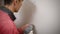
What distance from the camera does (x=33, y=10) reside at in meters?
0.94

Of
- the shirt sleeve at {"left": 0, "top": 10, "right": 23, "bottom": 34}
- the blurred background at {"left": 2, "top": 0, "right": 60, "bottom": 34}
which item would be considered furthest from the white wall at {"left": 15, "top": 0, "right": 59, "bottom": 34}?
the shirt sleeve at {"left": 0, "top": 10, "right": 23, "bottom": 34}

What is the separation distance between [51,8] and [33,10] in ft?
0.49

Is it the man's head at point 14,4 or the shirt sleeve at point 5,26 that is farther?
the man's head at point 14,4

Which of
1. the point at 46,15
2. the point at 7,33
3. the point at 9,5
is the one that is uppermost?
the point at 9,5

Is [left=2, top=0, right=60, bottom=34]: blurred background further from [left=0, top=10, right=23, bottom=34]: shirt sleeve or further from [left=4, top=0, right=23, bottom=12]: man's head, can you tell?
[left=0, top=10, right=23, bottom=34]: shirt sleeve

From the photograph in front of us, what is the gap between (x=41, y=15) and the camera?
3.01ft

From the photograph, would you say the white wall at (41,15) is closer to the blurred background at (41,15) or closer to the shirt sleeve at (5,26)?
the blurred background at (41,15)

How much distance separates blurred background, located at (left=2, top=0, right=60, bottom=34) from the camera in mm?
893

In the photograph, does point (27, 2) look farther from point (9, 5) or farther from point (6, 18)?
point (6, 18)

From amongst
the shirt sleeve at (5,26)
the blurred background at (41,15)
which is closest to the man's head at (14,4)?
the blurred background at (41,15)

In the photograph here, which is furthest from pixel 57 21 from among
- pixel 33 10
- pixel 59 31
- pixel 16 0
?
pixel 16 0

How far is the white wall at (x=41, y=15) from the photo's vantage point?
35.2 inches

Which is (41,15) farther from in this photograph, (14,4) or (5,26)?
(5,26)

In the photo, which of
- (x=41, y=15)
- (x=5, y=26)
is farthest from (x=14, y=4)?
(x=5, y=26)
